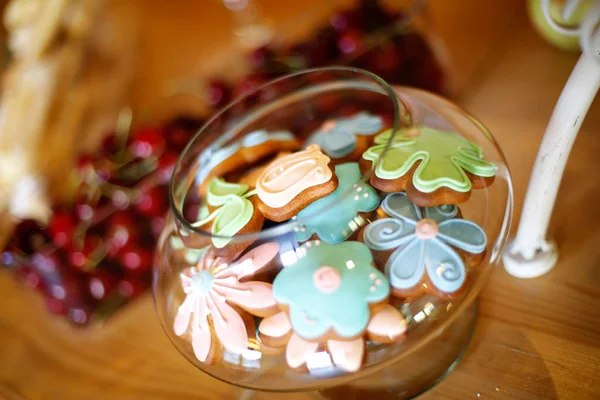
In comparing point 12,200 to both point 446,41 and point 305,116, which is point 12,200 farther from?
point 446,41

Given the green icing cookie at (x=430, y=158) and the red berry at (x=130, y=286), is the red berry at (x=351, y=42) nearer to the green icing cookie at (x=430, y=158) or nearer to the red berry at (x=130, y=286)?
the green icing cookie at (x=430, y=158)

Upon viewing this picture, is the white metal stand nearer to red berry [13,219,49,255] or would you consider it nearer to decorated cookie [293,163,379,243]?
decorated cookie [293,163,379,243]

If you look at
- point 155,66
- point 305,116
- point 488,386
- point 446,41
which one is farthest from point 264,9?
point 488,386

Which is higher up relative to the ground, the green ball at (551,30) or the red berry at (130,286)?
the green ball at (551,30)

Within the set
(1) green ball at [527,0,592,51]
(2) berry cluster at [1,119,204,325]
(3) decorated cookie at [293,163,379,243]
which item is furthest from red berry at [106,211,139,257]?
(1) green ball at [527,0,592,51]

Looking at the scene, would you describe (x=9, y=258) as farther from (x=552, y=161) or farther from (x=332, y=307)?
(x=552, y=161)

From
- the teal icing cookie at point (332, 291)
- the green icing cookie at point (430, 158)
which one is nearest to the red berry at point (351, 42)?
the green icing cookie at point (430, 158)

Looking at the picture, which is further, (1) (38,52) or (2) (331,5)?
(2) (331,5)
